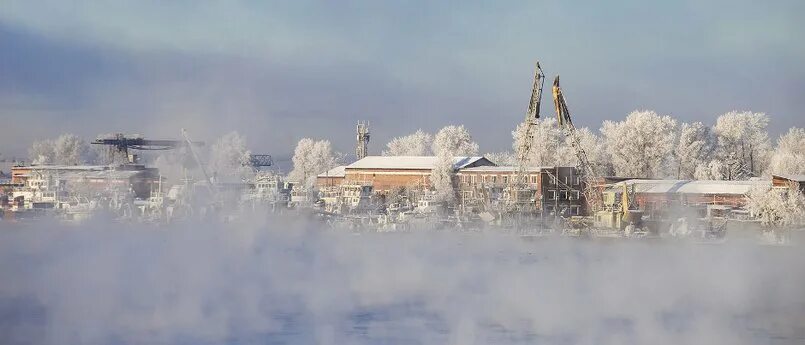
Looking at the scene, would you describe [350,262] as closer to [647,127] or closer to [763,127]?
[647,127]

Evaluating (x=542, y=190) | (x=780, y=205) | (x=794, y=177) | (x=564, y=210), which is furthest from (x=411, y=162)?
(x=780, y=205)

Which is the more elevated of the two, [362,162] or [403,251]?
[362,162]

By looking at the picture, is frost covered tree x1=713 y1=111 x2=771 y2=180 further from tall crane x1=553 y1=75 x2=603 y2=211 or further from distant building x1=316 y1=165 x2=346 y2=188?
distant building x1=316 y1=165 x2=346 y2=188

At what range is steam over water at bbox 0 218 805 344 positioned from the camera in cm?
1750

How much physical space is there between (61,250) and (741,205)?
26.8 m

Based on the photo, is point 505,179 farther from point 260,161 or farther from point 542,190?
point 260,161

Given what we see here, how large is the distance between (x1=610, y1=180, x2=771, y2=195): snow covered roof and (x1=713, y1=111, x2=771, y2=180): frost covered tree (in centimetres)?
701

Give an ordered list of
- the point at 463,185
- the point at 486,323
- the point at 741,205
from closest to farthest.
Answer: the point at 486,323, the point at 741,205, the point at 463,185

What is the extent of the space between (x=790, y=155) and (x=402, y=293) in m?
29.8

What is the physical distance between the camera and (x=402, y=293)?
2267 cm

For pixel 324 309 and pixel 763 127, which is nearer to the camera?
pixel 324 309

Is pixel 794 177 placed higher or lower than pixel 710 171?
lower

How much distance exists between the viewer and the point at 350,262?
29.5 m

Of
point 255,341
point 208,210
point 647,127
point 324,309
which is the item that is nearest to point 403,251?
point 324,309
